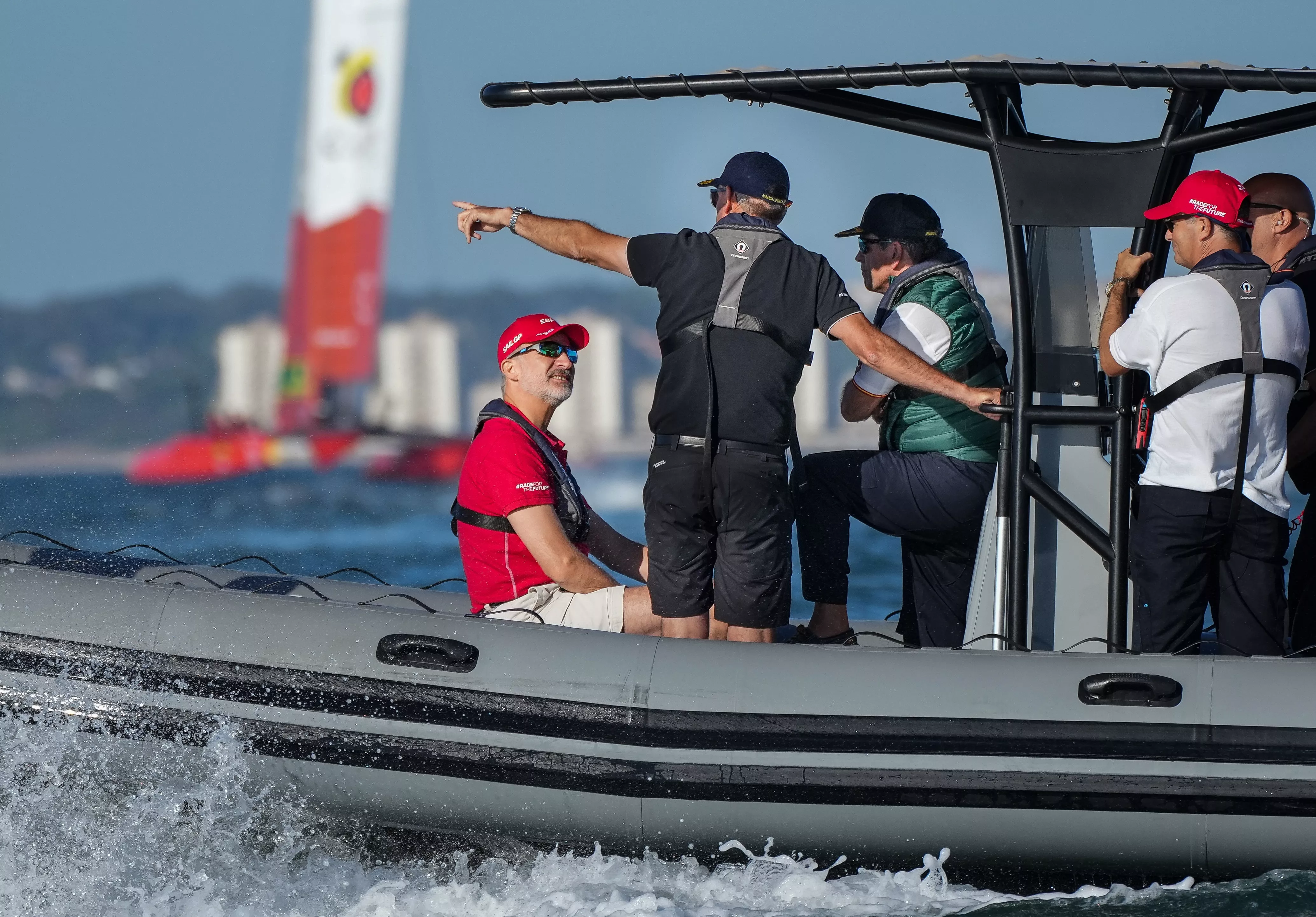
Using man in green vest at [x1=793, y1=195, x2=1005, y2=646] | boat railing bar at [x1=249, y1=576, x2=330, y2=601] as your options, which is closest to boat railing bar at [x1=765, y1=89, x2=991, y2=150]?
man in green vest at [x1=793, y1=195, x2=1005, y2=646]

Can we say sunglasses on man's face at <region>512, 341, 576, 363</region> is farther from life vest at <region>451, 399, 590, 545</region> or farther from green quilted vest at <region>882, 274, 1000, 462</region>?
green quilted vest at <region>882, 274, 1000, 462</region>

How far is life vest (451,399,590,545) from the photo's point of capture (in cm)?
371

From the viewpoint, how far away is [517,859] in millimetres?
3547

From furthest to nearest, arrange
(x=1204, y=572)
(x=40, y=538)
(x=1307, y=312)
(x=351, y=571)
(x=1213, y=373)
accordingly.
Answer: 1. (x=351, y=571)
2. (x=40, y=538)
3. (x=1307, y=312)
4. (x=1204, y=572)
5. (x=1213, y=373)

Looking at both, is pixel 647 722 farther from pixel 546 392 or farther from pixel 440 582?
pixel 440 582

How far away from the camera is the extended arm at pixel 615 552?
4.02m

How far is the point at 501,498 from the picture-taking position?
3.65 meters

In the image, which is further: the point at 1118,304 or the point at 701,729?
the point at 1118,304

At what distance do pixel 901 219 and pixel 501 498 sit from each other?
3.92ft

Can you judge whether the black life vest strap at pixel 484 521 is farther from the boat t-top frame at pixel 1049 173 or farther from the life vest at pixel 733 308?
the boat t-top frame at pixel 1049 173

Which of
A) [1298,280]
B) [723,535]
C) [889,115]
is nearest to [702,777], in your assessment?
[723,535]

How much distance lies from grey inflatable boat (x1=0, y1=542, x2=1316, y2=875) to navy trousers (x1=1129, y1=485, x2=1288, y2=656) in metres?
0.13

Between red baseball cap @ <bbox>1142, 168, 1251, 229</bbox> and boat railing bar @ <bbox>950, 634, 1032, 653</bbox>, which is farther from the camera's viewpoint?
boat railing bar @ <bbox>950, 634, 1032, 653</bbox>

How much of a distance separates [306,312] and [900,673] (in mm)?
25168
